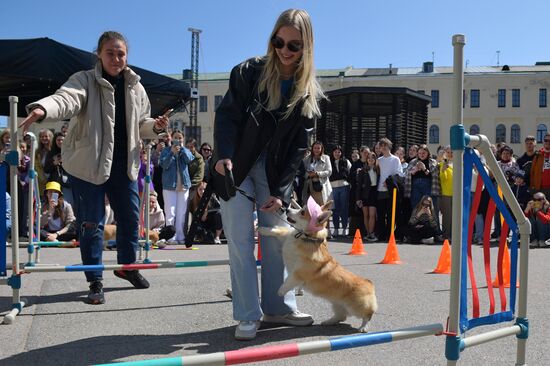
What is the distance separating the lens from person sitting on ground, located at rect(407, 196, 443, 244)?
11250mm

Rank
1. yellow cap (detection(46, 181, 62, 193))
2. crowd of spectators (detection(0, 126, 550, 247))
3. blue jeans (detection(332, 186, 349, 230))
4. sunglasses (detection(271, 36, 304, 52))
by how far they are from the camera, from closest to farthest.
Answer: sunglasses (detection(271, 36, 304, 52)), yellow cap (detection(46, 181, 62, 193)), crowd of spectators (detection(0, 126, 550, 247)), blue jeans (detection(332, 186, 349, 230))

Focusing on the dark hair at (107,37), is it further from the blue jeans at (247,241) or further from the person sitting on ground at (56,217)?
the person sitting on ground at (56,217)

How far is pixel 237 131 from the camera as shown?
12.9ft

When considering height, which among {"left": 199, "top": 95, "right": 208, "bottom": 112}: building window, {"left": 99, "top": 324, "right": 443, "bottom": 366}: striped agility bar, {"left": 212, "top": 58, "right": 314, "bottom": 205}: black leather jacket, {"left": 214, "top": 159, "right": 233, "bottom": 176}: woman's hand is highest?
{"left": 199, "top": 95, "right": 208, "bottom": 112}: building window

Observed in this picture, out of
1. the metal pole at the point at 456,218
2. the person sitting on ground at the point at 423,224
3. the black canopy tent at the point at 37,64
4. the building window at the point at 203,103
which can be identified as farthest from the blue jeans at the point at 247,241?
the building window at the point at 203,103

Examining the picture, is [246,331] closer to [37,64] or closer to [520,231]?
[520,231]

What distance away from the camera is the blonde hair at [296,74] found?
3.84 m

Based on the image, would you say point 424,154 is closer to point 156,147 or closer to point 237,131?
point 156,147

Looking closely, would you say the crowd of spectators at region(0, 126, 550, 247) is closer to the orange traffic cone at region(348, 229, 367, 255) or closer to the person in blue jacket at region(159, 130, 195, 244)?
the person in blue jacket at region(159, 130, 195, 244)

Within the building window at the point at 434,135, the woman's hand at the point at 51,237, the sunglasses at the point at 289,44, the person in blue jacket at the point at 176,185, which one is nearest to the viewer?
the sunglasses at the point at 289,44

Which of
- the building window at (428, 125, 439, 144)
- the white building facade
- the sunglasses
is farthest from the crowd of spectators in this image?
the building window at (428, 125, 439, 144)

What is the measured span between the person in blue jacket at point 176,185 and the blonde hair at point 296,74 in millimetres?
7344

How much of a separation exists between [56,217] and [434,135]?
62.4m

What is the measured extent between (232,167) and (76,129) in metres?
1.77
